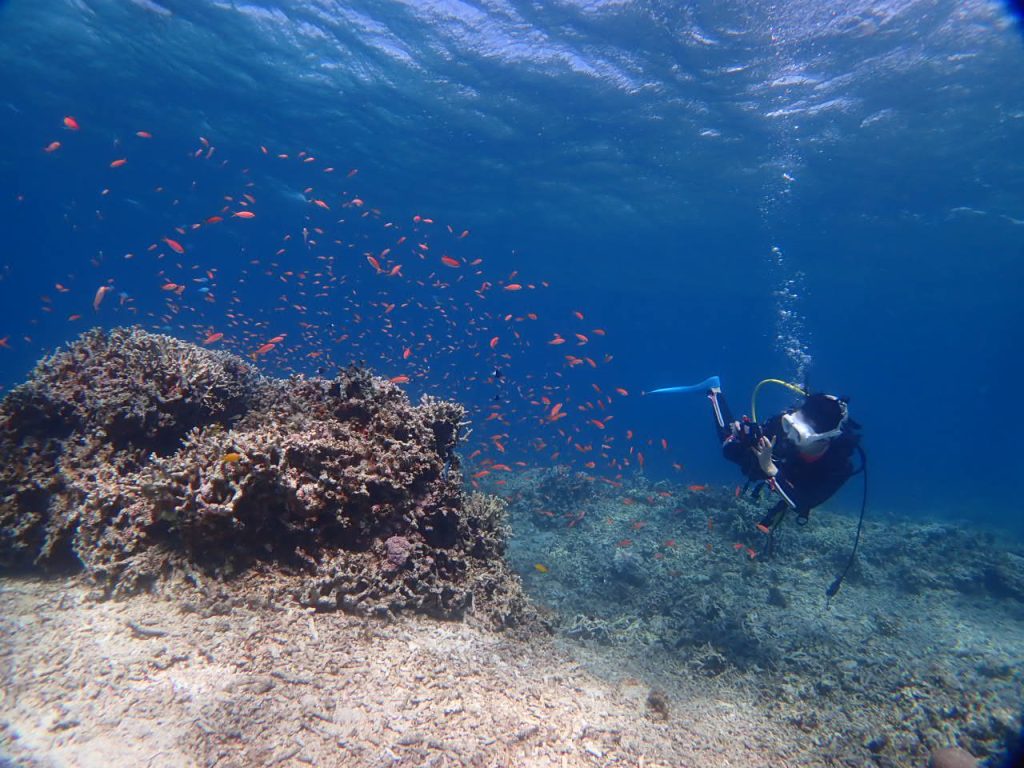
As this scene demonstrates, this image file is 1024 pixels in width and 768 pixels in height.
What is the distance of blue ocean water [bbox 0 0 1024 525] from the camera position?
19.0 metres

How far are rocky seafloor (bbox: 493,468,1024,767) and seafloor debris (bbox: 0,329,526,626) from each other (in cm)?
231

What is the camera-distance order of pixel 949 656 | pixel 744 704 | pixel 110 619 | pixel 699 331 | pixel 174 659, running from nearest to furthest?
pixel 174 659
pixel 110 619
pixel 744 704
pixel 949 656
pixel 699 331

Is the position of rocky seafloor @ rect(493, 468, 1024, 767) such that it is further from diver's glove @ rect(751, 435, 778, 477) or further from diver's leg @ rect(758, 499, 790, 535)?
diver's glove @ rect(751, 435, 778, 477)

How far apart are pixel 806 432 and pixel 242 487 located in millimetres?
6332

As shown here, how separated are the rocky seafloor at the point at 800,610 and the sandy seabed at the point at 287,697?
4.41 ft

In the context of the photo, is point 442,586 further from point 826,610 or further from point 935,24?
point 935,24

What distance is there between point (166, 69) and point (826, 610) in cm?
3359

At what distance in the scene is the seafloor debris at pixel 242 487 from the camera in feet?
12.8

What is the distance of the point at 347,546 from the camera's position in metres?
4.33

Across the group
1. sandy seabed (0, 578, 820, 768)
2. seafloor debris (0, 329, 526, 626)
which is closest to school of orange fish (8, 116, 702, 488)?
seafloor debris (0, 329, 526, 626)

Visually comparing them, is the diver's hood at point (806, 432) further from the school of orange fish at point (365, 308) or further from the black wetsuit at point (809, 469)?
the school of orange fish at point (365, 308)

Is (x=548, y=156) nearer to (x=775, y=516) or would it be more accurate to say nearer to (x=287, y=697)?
(x=775, y=516)

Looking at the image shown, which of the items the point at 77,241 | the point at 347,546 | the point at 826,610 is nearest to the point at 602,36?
the point at 826,610

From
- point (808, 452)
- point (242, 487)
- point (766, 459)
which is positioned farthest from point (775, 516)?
point (242, 487)
